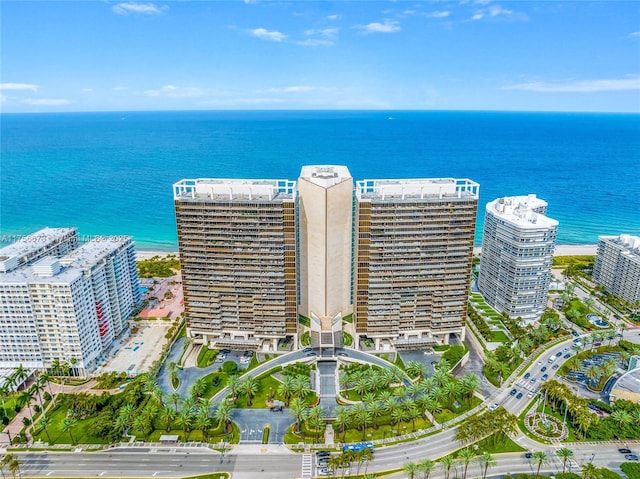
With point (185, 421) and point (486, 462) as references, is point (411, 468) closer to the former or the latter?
point (486, 462)

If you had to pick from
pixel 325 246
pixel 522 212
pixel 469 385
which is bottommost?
pixel 469 385

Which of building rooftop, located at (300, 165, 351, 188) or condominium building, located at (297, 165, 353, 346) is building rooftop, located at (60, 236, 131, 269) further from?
building rooftop, located at (300, 165, 351, 188)

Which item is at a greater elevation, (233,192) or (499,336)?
(233,192)

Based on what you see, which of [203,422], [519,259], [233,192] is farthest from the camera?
[519,259]

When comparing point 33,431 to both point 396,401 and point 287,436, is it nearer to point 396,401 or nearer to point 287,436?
point 287,436

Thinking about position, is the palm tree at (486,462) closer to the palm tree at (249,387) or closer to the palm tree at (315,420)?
the palm tree at (315,420)

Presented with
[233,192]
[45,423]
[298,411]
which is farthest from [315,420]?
[233,192]

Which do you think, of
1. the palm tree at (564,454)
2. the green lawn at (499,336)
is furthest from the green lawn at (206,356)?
the palm tree at (564,454)
